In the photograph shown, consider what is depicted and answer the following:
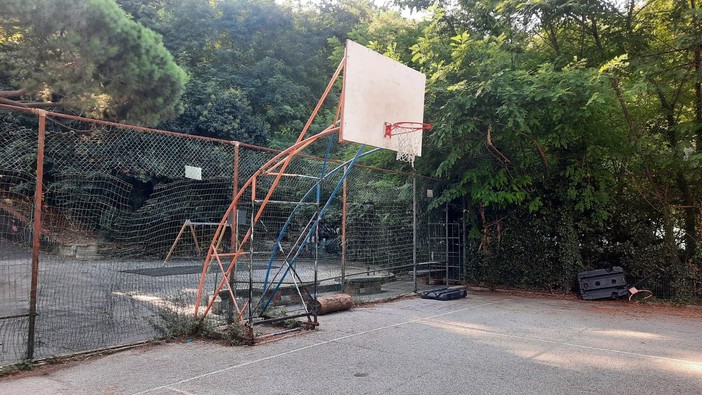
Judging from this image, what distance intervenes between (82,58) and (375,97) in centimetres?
796

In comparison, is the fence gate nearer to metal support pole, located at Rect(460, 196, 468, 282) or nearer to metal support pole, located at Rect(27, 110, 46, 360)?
metal support pole, located at Rect(460, 196, 468, 282)

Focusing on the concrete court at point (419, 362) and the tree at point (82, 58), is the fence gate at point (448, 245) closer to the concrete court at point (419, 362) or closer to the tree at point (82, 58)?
the concrete court at point (419, 362)

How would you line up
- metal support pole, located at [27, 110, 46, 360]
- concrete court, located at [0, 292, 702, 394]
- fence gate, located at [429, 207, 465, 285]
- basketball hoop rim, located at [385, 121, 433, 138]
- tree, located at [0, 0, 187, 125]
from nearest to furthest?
concrete court, located at [0, 292, 702, 394]
metal support pole, located at [27, 110, 46, 360]
basketball hoop rim, located at [385, 121, 433, 138]
tree, located at [0, 0, 187, 125]
fence gate, located at [429, 207, 465, 285]

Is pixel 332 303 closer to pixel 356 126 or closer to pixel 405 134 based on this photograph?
pixel 405 134

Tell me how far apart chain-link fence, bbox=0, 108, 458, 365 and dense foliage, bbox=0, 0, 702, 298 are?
1.83m

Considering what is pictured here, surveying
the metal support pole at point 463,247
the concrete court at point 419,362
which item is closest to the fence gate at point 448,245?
the metal support pole at point 463,247

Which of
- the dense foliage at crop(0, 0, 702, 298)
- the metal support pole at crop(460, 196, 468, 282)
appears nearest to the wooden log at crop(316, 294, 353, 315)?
the dense foliage at crop(0, 0, 702, 298)

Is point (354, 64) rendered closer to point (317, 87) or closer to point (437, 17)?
point (437, 17)

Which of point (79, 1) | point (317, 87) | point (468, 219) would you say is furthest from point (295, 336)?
point (317, 87)

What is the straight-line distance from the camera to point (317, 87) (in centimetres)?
2677

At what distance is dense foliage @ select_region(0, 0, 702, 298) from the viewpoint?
30.1ft

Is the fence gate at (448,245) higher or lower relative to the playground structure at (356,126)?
lower

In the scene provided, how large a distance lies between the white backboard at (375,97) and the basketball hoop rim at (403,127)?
6 centimetres

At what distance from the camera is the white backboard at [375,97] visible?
5.66 metres
